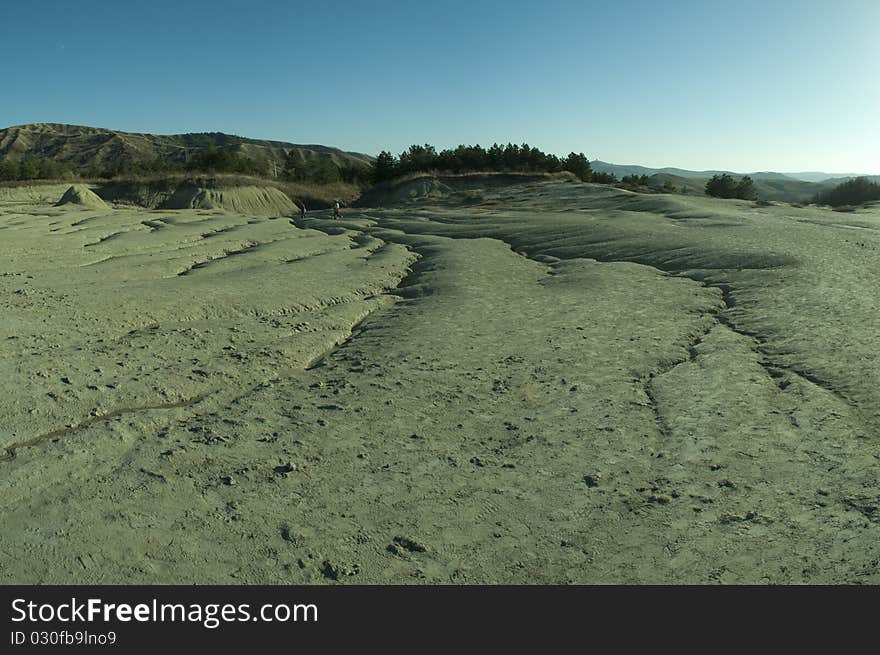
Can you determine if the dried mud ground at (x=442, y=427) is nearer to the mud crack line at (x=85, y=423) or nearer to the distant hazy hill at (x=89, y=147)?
the mud crack line at (x=85, y=423)

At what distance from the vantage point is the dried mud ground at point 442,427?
9.41 feet

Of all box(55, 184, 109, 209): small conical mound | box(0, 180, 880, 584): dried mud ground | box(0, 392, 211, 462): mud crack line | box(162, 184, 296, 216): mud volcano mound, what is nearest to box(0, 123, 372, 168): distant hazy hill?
box(162, 184, 296, 216): mud volcano mound

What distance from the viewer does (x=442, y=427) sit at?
4.21 meters

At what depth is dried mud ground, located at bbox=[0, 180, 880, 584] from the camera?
9.41 feet

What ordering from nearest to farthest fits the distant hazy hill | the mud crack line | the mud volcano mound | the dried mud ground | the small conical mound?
the dried mud ground → the mud crack line → the small conical mound → the mud volcano mound → the distant hazy hill

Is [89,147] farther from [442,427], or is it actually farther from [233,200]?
[442,427]

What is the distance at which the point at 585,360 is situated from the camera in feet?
17.9

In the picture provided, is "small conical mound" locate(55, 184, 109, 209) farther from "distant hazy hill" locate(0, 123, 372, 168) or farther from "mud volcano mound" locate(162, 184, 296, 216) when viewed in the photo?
"distant hazy hill" locate(0, 123, 372, 168)

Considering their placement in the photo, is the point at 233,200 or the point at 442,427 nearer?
the point at 442,427

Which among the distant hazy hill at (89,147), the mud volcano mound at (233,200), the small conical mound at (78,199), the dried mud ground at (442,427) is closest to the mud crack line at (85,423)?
the dried mud ground at (442,427)

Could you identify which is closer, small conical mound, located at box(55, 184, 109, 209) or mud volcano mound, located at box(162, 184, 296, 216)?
small conical mound, located at box(55, 184, 109, 209)

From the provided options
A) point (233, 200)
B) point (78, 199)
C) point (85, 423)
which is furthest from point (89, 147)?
point (85, 423)
